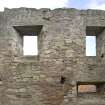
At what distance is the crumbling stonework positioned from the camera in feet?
25.6

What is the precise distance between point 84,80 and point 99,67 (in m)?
0.56

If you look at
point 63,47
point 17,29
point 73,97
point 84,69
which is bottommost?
point 73,97

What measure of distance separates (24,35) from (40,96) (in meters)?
1.91

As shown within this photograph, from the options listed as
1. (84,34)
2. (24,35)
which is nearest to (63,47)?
(84,34)

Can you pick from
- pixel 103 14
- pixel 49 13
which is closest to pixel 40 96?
pixel 49 13

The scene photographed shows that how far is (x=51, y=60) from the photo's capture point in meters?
7.95

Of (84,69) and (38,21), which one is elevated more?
(38,21)

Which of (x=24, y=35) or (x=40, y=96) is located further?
(x=24, y=35)

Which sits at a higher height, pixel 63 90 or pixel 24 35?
pixel 24 35

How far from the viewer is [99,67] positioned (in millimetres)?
8031

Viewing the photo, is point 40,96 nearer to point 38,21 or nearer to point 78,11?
point 38,21

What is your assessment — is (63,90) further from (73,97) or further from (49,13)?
(49,13)

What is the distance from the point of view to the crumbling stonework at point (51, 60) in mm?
7809

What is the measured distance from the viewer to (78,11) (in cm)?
822
